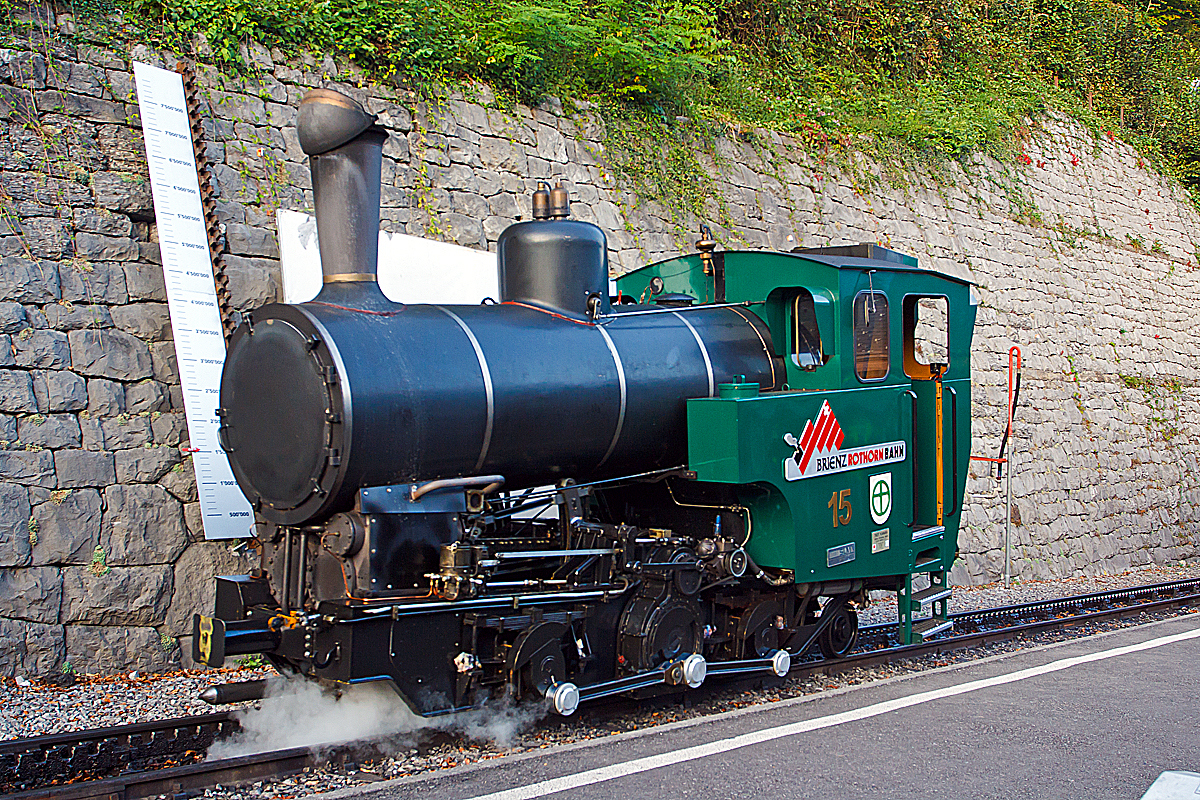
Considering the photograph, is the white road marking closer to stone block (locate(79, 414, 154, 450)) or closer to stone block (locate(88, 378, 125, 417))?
stone block (locate(79, 414, 154, 450))

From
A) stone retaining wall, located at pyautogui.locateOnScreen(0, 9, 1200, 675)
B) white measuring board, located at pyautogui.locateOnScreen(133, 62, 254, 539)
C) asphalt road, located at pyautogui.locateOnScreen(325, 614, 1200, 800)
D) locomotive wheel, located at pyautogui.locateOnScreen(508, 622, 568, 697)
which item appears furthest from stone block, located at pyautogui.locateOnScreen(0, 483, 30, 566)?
locomotive wheel, located at pyautogui.locateOnScreen(508, 622, 568, 697)

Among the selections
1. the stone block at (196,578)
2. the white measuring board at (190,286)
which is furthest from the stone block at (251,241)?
the stone block at (196,578)

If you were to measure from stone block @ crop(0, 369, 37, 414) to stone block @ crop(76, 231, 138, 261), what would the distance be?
90 cm

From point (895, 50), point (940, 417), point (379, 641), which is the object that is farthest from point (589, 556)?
point (895, 50)

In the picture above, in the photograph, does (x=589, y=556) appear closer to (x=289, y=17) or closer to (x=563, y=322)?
(x=563, y=322)

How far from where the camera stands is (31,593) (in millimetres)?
5777

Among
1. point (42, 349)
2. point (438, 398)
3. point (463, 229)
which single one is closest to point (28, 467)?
point (42, 349)

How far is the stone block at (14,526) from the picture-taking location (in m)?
5.74

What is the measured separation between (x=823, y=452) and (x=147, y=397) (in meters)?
4.37

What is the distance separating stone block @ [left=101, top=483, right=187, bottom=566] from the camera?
6.13 metres

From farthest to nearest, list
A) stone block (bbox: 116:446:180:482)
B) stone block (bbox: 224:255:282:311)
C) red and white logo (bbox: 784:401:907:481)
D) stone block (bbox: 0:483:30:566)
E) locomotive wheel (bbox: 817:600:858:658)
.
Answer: stone block (bbox: 224:255:282:311) → locomotive wheel (bbox: 817:600:858:658) → stone block (bbox: 116:446:180:482) → stone block (bbox: 0:483:30:566) → red and white logo (bbox: 784:401:907:481)

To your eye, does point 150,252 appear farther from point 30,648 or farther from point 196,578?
point 30,648

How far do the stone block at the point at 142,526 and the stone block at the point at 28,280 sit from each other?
1289mm

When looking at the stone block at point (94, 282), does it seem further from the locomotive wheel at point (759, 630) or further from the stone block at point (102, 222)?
the locomotive wheel at point (759, 630)
